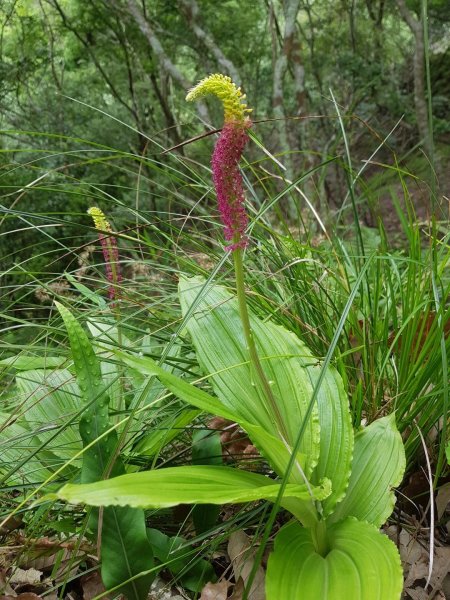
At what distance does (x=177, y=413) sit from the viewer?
49.4 inches

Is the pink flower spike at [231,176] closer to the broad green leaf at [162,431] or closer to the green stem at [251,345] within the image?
the green stem at [251,345]

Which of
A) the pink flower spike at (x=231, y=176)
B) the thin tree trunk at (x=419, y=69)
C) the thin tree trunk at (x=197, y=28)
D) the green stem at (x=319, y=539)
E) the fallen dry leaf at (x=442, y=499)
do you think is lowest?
the fallen dry leaf at (x=442, y=499)

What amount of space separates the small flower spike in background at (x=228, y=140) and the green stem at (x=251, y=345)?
0.06 metres

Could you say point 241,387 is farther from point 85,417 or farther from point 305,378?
point 85,417

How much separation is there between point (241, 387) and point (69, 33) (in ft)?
32.3

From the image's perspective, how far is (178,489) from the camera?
82 centimetres

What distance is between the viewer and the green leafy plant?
2.73 ft

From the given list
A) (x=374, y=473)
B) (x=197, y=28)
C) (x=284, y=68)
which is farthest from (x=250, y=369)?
(x=197, y=28)

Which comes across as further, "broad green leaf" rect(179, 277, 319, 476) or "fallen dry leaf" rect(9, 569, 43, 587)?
"fallen dry leaf" rect(9, 569, 43, 587)

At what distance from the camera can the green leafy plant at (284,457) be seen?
0.83m

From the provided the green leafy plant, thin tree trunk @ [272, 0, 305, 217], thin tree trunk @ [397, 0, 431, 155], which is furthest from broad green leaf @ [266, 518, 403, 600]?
thin tree trunk @ [397, 0, 431, 155]

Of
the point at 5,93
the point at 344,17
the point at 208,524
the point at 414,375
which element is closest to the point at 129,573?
the point at 208,524

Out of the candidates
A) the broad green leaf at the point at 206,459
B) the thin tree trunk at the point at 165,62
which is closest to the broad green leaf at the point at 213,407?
the broad green leaf at the point at 206,459

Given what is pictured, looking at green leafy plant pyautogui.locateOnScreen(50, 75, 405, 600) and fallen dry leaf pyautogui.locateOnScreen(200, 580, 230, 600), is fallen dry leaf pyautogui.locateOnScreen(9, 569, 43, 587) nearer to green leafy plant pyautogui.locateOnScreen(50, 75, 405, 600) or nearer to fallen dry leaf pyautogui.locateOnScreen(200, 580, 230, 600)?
fallen dry leaf pyautogui.locateOnScreen(200, 580, 230, 600)
